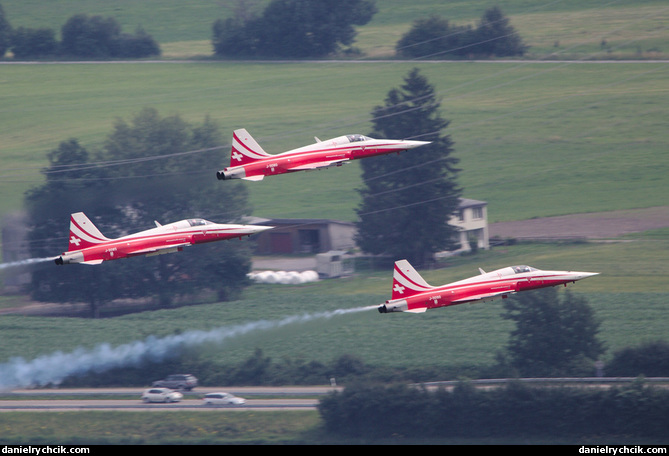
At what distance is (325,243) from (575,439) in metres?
67.6

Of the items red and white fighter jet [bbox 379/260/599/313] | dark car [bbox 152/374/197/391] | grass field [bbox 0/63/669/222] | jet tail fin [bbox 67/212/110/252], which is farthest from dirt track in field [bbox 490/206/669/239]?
jet tail fin [bbox 67/212/110/252]

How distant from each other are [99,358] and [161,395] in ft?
57.0

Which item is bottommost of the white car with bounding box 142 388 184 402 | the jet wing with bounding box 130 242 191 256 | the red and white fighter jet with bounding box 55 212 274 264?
the white car with bounding box 142 388 184 402

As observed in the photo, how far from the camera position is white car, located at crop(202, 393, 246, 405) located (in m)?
100

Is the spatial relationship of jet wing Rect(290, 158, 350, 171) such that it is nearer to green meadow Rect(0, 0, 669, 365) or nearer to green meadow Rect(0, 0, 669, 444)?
green meadow Rect(0, 0, 669, 444)

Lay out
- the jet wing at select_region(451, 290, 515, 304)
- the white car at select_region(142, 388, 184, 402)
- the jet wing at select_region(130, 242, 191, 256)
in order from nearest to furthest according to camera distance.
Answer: the jet wing at select_region(451, 290, 515, 304), the jet wing at select_region(130, 242, 191, 256), the white car at select_region(142, 388, 184, 402)

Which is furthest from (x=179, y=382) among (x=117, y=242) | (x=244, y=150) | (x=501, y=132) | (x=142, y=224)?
(x=501, y=132)

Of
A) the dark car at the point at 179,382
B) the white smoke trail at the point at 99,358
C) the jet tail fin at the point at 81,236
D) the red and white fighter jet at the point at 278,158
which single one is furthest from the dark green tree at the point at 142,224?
the jet tail fin at the point at 81,236

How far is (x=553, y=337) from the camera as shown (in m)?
114

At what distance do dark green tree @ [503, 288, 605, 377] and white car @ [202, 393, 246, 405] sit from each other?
31.5 meters

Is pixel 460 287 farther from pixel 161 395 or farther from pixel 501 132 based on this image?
pixel 501 132

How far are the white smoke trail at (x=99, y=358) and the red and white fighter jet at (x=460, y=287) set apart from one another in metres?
42.3

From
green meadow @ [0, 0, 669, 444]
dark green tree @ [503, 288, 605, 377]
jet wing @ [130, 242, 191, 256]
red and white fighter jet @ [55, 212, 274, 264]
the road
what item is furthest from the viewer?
green meadow @ [0, 0, 669, 444]

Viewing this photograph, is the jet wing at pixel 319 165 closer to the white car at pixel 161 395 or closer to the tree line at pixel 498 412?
the tree line at pixel 498 412
